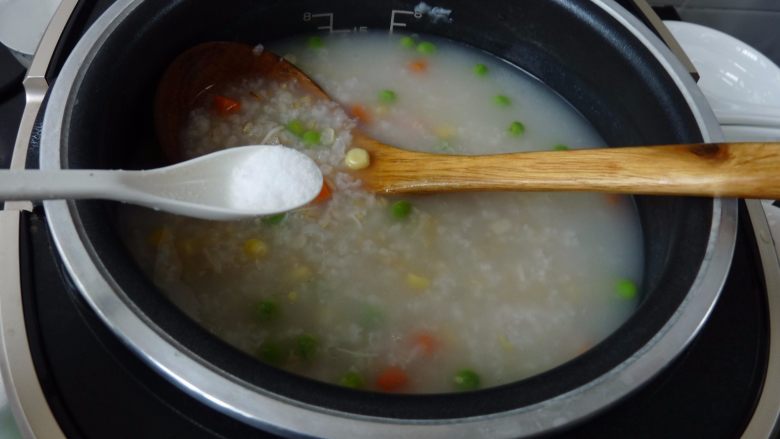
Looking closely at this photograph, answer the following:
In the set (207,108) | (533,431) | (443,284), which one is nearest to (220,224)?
(207,108)

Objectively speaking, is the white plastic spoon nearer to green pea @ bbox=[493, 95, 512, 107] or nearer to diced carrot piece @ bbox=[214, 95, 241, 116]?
diced carrot piece @ bbox=[214, 95, 241, 116]

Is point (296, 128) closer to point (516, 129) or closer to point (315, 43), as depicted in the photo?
point (315, 43)

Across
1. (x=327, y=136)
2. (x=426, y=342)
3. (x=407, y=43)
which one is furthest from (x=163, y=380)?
(x=407, y=43)

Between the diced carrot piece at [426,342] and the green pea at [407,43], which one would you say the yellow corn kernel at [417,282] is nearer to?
the diced carrot piece at [426,342]

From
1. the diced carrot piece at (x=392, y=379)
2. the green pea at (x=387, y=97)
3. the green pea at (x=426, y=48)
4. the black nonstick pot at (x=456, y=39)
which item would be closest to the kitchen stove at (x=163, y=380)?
the black nonstick pot at (x=456, y=39)

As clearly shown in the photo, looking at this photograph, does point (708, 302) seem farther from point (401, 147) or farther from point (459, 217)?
point (401, 147)

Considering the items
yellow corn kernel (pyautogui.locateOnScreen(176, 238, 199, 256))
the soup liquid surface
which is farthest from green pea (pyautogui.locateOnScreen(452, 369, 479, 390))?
yellow corn kernel (pyautogui.locateOnScreen(176, 238, 199, 256))
